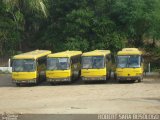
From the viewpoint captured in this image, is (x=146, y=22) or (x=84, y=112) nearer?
(x=84, y=112)

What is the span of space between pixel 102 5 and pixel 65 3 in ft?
12.0

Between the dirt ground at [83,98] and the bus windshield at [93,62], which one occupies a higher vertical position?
the bus windshield at [93,62]

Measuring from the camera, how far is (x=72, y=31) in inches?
1860

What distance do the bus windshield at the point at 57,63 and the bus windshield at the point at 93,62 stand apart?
4.16 ft

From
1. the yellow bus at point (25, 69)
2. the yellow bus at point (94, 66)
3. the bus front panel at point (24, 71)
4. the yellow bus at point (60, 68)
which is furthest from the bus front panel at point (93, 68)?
the bus front panel at point (24, 71)

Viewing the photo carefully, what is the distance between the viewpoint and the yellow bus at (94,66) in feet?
115

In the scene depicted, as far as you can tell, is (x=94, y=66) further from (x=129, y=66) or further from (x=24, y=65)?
(x=24, y=65)

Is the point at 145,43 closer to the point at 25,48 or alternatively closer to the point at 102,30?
the point at 102,30

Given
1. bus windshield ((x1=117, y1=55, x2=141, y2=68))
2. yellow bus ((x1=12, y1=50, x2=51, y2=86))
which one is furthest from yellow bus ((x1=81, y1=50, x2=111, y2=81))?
yellow bus ((x1=12, y1=50, x2=51, y2=86))

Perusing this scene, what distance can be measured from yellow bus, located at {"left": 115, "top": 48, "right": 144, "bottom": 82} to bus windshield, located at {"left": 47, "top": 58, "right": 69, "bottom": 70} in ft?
11.8

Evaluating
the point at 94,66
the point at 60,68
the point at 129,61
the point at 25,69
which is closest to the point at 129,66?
the point at 129,61

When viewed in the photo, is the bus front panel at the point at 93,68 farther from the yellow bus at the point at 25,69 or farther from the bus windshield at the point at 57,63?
the yellow bus at the point at 25,69

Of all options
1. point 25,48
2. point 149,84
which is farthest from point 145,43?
point 149,84

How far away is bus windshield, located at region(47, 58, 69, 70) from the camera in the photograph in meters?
35.5
